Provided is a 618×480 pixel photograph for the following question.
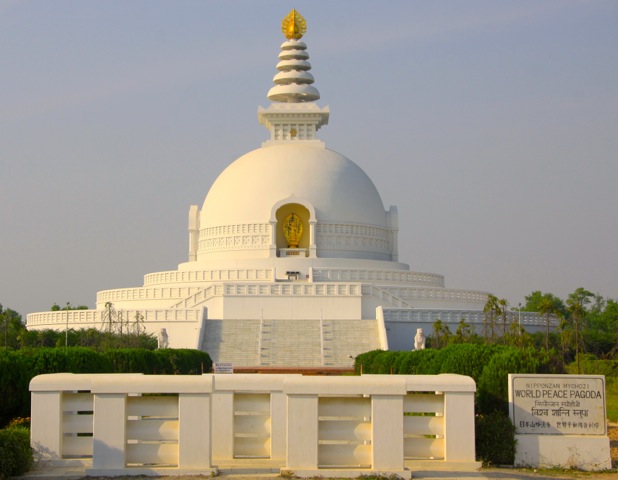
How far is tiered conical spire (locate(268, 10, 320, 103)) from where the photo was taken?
51281mm

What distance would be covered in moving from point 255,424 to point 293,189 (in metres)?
34.5

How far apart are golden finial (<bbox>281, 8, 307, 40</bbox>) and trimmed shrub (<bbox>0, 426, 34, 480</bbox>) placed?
43.1m

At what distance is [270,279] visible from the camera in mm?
42500

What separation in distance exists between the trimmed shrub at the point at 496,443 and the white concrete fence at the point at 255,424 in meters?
0.88

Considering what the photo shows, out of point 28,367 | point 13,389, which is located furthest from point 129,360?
point 13,389

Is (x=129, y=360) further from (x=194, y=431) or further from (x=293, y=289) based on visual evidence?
(x=293, y=289)

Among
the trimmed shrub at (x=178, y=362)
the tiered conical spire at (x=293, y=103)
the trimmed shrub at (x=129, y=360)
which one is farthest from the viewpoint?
the tiered conical spire at (x=293, y=103)

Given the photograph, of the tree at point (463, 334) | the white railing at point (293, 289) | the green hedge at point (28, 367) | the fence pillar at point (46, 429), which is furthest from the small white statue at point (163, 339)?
the fence pillar at point (46, 429)

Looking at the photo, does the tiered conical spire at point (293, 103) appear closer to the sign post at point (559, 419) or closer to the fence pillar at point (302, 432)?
the sign post at point (559, 419)

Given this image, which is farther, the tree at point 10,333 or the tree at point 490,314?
the tree at point 10,333

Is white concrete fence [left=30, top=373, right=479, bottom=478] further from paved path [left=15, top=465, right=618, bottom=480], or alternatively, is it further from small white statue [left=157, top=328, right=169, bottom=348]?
small white statue [left=157, top=328, right=169, bottom=348]

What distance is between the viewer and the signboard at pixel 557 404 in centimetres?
1370

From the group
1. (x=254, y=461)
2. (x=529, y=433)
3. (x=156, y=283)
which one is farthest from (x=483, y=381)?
(x=156, y=283)

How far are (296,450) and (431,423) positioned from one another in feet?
6.17
